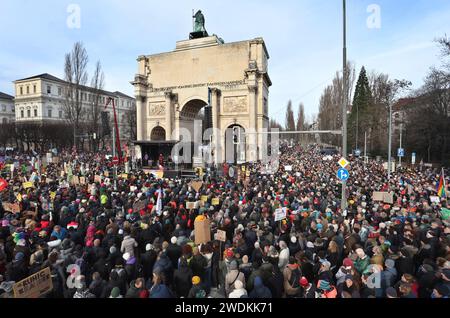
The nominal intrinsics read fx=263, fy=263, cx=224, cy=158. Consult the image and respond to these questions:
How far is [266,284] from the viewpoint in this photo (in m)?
5.15

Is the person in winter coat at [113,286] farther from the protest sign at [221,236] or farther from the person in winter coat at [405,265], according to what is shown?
the person in winter coat at [405,265]

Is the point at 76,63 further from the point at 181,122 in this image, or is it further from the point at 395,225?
the point at 395,225

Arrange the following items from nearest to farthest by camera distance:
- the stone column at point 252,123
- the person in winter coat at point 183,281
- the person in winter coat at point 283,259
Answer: the person in winter coat at point 183,281, the person in winter coat at point 283,259, the stone column at point 252,123

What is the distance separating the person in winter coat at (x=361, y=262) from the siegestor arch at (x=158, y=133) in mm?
35972

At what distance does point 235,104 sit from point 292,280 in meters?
30.9

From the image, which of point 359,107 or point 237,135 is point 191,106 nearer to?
point 237,135

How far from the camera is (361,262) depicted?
573 cm

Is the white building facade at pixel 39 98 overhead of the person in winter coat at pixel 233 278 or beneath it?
overhead

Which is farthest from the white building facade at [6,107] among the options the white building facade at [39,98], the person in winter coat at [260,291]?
the person in winter coat at [260,291]

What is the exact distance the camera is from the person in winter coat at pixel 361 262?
563cm

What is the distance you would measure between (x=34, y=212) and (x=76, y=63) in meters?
39.0

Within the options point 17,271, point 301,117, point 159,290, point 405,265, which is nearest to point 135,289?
point 159,290

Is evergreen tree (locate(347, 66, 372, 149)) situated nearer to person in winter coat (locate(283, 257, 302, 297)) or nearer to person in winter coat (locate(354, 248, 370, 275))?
person in winter coat (locate(354, 248, 370, 275))

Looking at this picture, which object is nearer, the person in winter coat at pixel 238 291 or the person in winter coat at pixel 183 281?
the person in winter coat at pixel 238 291
